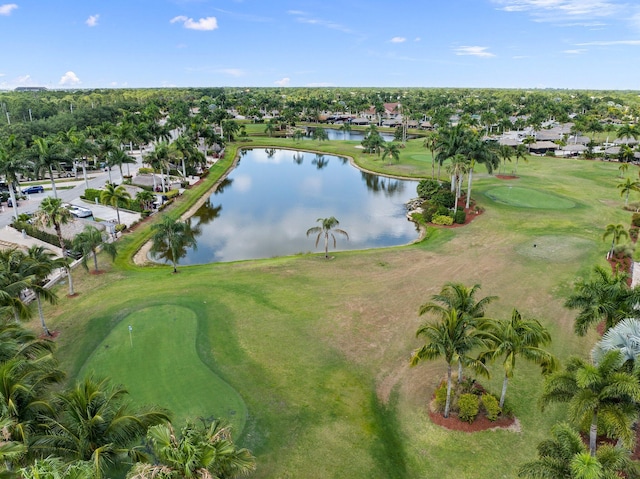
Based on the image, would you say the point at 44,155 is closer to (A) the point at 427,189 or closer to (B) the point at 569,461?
(A) the point at 427,189

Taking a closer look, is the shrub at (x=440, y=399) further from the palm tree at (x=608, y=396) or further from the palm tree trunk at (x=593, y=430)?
the palm tree at (x=608, y=396)

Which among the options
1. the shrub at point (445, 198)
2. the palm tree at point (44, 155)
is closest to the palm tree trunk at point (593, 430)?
the shrub at point (445, 198)

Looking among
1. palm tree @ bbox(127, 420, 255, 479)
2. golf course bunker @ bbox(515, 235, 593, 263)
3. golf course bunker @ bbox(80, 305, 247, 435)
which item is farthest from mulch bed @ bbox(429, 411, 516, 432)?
golf course bunker @ bbox(515, 235, 593, 263)

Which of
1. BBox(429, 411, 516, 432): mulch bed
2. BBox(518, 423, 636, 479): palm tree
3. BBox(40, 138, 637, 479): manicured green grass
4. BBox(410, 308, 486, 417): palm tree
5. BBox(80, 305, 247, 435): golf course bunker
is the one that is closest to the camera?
BBox(518, 423, 636, 479): palm tree

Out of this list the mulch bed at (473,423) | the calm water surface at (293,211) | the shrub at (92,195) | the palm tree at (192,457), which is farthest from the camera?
the shrub at (92,195)

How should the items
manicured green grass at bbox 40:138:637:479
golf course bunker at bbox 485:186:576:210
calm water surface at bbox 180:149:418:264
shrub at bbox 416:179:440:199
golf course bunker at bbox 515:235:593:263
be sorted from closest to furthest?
1. manicured green grass at bbox 40:138:637:479
2. golf course bunker at bbox 515:235:593:263
3. calm water surface at bbox 180:149:418:264
4. golf course bunker at bbox 485:186:576:210
5. shrub at bbox 416:179:440:199

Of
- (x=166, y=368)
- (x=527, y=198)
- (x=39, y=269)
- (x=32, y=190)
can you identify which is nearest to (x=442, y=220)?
(x=527, y=198)

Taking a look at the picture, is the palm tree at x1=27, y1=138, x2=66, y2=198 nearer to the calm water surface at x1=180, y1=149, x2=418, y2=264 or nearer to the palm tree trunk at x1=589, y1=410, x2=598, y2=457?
the calm water surface at x1=180, y1=149, x2=418, y2=264
